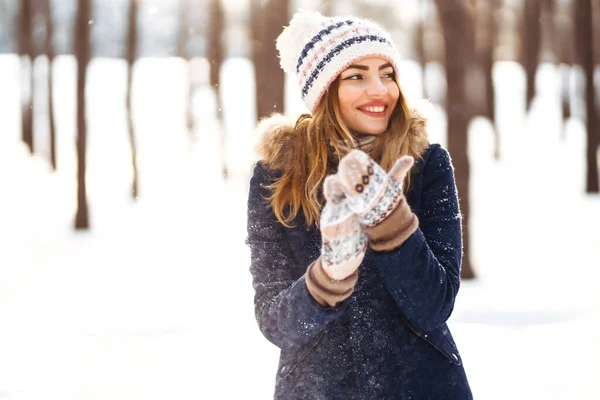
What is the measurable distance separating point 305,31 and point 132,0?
1683 cm

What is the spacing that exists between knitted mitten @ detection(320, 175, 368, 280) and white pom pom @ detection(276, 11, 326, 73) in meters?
0.72

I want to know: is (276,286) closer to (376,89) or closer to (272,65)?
(376,89)

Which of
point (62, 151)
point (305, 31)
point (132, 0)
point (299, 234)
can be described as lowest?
point (299, 234)

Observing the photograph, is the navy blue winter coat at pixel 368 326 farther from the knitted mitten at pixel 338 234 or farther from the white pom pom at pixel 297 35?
the white pom pom at pixel 297 35

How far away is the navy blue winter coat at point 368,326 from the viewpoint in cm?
159

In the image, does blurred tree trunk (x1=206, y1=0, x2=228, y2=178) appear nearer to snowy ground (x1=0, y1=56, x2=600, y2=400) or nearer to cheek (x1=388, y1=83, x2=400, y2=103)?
snowy ground (x1=0, y1=56, x2=600, y2=400)

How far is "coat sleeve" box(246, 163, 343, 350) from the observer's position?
148 cm

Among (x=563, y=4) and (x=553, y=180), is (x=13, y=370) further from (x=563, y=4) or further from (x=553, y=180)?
(x=563, y=4)

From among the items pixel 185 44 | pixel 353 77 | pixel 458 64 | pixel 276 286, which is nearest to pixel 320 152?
pixel 353 77

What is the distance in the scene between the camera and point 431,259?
1469mm

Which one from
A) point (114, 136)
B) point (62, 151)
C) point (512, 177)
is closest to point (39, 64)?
point (62, 151)

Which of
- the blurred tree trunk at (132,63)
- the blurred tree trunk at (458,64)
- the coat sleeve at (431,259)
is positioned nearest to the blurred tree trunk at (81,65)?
the blurred tree trunk at (132,63)

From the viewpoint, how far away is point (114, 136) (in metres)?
37.8

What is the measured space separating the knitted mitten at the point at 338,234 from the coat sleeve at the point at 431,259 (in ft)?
0.28
